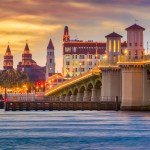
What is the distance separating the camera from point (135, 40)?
474 feet

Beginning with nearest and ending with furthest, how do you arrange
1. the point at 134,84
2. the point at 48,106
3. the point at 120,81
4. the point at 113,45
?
the point at 134,84 < the point at 120,81 < the point at 48,106 < the point at 113,45

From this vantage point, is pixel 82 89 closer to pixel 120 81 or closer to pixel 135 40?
pixel 120 81

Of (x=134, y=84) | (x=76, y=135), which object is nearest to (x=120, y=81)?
(x=134, y=84)

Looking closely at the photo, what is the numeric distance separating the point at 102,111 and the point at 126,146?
8200cm

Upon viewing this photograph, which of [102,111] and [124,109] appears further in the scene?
[102,111]

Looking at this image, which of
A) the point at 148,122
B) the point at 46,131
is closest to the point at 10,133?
the point at 46,131

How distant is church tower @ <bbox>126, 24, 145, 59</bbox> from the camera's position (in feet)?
470

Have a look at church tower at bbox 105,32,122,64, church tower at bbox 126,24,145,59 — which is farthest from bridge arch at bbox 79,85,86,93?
church tower at bbox 126,24,145,59

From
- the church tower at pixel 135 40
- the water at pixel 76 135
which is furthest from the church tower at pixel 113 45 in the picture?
the water at pixel 76 135

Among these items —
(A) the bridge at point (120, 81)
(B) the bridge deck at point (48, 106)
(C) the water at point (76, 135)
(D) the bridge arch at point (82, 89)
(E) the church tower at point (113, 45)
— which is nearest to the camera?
(C) the water at point (76, 135)

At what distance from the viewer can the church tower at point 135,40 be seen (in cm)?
14325

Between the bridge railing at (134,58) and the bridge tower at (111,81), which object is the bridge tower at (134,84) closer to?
the bridge railing at (134,58)

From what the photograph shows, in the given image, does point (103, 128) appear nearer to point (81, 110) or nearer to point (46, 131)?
point (46, 131)

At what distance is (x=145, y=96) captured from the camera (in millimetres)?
136000
